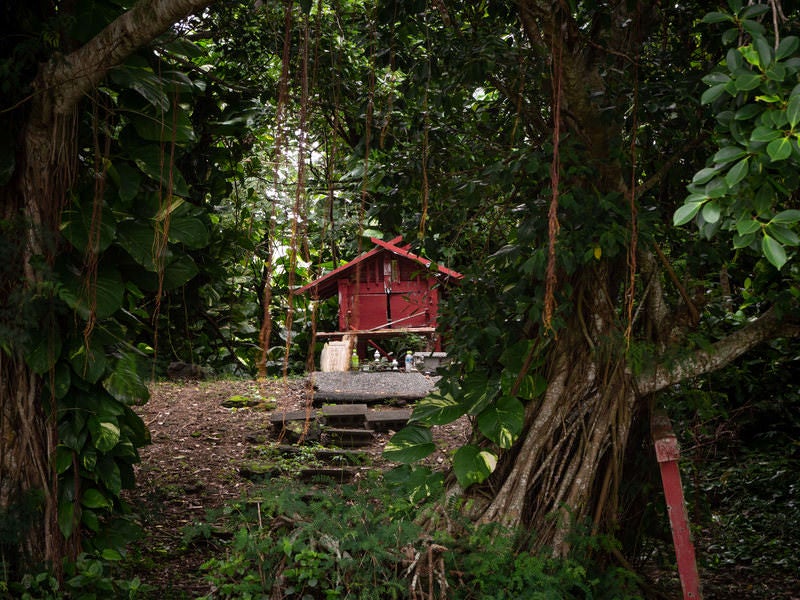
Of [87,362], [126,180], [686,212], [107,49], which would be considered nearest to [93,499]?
[87,362]

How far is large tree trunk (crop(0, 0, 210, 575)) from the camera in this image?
10.2 ft

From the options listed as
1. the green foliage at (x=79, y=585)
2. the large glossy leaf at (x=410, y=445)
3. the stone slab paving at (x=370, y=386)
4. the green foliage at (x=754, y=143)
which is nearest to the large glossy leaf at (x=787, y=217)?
the green foliage at (x=754, y=143)

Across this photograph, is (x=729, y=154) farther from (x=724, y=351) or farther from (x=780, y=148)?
(x=724, y=351)

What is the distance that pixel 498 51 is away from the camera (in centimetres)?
335

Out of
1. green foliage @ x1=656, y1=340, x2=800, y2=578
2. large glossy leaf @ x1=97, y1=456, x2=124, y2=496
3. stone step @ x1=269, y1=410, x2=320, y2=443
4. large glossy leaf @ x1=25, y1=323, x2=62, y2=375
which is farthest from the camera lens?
stone step @ x1=269, y1=410, x2=320, y2=443

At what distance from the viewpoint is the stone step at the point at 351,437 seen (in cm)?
605

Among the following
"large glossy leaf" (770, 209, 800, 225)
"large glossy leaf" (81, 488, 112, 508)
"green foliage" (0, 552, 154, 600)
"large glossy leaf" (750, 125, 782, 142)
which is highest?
"large glossy leaf" (750, 125, 782, 142)

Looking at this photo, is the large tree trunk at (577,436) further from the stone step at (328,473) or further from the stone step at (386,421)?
the stone step at (386,421)

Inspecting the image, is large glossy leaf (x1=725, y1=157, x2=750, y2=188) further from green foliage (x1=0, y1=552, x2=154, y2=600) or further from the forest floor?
green foliage (x1=0, y1=552, x2=154, y2=600)

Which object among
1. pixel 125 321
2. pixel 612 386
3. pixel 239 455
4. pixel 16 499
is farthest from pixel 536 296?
pixel 239 455

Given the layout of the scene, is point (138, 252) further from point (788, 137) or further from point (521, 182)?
point (788, 137)

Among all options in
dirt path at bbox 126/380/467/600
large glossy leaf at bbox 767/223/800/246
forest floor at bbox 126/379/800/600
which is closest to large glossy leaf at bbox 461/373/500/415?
forest floor at bbox 126/379/800/600

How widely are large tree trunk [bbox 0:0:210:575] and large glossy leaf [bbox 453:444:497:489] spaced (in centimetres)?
159

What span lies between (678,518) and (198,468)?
3443mm
